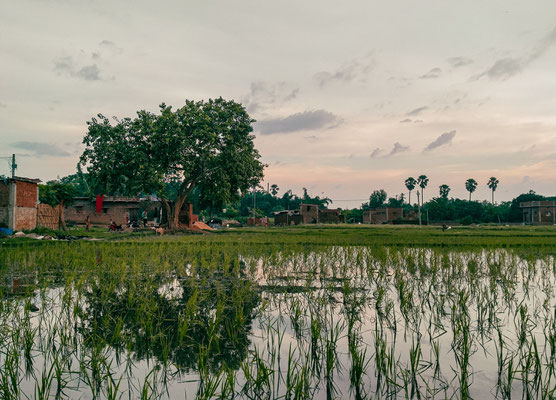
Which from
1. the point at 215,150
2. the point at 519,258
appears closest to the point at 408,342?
the point at 519,258

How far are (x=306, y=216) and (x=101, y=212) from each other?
2806cm

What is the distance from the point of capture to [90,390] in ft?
10.0

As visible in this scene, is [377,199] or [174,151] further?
[377,199]

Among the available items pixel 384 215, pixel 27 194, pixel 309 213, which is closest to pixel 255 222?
pixel 309 213

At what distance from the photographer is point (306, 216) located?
56.0 meters

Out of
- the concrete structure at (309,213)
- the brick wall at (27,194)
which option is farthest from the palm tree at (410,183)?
the brick wall at (27,194)

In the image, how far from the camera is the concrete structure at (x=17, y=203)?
20672 millimetres

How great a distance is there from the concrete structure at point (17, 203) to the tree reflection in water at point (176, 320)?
17111 mm

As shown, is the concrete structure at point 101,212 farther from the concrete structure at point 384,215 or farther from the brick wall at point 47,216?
the concrete structure at point 384,215

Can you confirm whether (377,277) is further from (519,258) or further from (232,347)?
(519,258)

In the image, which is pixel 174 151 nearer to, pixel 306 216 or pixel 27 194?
pixel 27 194

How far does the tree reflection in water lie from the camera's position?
146 inches

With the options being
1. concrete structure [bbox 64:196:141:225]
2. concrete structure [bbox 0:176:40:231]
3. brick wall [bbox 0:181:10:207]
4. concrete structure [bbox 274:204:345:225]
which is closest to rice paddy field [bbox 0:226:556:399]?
concrete structure [bbox 0:176:40:231]

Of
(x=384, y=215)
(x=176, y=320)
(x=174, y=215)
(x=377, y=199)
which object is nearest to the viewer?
(x=176, y=320)
